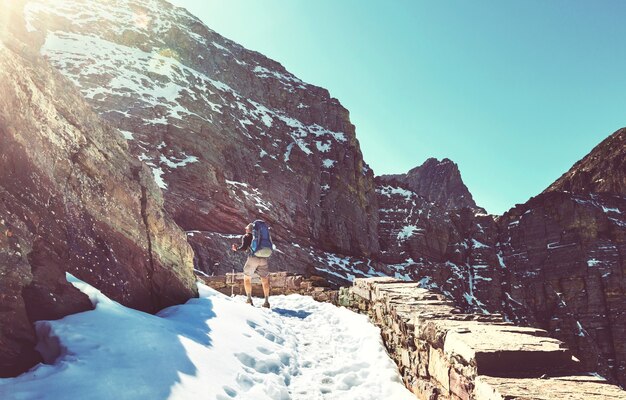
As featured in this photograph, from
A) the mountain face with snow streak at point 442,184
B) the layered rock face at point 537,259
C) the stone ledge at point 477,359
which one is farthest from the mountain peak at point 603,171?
the stone ledge at point 477,359

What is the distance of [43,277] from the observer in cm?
329

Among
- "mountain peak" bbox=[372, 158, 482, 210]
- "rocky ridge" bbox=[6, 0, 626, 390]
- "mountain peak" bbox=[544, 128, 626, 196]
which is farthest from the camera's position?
"mountain peak" bbox=[372, 158, 482, 210]

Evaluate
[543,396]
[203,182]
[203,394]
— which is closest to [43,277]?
[203,394]

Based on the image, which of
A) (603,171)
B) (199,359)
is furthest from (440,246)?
(199,359)

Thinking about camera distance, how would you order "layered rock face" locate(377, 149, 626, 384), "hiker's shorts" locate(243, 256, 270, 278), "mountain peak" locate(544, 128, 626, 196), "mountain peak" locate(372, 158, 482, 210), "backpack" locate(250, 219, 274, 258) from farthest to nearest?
"mountain peak" locate(372, 158, 482, 210), "mountain peak" locate(544, 128, 626, 196), "layered rock face" locate(377, 149, 626, 384), "hiker's shorts" locate(243, 256, 270, 278), "backpack" locate(250, 219, 274, 258)

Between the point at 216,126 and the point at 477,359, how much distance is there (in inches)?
2195

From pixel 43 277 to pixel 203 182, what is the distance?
141 ft

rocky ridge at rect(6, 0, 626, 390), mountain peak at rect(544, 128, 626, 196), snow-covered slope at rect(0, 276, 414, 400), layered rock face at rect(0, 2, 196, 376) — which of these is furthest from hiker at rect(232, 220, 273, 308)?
mountain peak at rect(544, 128, 626, 196)

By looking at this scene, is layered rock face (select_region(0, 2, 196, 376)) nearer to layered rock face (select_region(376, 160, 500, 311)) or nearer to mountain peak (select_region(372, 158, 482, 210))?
layered rock face (select_region(376, 160, 500, 311))

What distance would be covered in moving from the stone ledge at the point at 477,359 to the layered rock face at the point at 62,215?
130 inches

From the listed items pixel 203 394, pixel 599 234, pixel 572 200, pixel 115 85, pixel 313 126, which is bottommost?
pixel 203 394

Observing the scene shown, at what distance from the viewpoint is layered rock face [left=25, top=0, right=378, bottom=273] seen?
44.3 meters

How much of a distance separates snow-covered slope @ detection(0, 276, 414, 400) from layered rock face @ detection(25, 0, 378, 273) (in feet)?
105

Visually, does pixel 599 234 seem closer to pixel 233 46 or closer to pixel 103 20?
pixel 233 46
